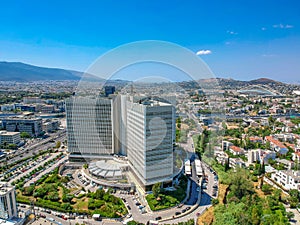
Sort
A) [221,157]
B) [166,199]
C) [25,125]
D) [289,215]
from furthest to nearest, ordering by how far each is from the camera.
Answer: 1. [25,125]
2. [221,157]
3. [166,199]
4. [289,215]

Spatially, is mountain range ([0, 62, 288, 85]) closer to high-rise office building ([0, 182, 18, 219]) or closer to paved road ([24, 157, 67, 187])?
paved road ([24, 157, 67, 187])

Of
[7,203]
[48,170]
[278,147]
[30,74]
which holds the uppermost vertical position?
[30,74]

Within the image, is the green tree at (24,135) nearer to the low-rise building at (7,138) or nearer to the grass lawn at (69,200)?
the low-rise building at (7,138)

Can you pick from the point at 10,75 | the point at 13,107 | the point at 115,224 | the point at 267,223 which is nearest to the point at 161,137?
the point at 115,224

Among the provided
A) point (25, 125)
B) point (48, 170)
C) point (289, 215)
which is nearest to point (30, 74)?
point (25, 125)

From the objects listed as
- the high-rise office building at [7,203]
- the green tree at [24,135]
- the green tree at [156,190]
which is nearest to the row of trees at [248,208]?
the green tree at [156,190]

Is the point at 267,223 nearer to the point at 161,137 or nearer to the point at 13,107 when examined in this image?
the point at 161,137

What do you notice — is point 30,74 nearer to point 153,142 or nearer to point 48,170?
point 48,170
